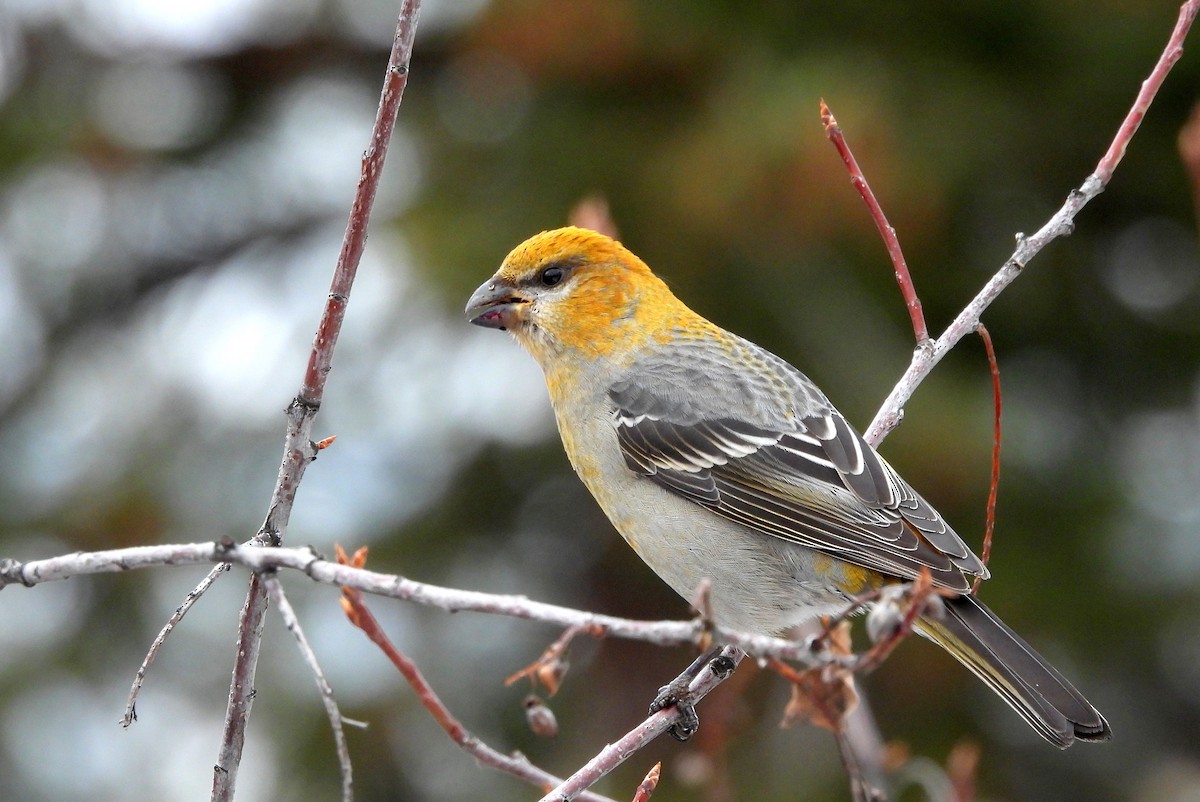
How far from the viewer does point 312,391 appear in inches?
103

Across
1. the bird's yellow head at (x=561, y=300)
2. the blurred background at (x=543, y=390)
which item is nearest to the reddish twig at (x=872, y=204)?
the bird's yellow head at (x=561, y=300)

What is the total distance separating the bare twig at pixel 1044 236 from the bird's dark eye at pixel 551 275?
1288 mm

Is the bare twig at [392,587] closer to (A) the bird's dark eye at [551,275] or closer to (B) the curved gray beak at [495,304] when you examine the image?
(B) the curved gray beak at [495,304]

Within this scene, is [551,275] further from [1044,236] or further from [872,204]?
[1044,236]

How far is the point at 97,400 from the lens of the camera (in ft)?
27.7

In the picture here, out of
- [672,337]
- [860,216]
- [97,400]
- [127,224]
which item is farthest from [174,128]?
[672,337]

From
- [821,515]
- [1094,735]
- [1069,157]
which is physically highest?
[1069,157]

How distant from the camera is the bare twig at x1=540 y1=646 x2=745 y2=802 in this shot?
2.70 m

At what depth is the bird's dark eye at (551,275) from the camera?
15.0ft

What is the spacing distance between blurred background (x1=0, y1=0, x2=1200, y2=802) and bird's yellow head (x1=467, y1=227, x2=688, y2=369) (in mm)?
2621

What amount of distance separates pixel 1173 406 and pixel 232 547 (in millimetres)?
8093

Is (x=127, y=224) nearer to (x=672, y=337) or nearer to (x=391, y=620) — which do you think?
(x=391, y=620)

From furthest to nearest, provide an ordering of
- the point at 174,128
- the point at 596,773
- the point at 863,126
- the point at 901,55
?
the point at 174,128 < the point at 901,55 < the point at 863,126 < the point at 596,773

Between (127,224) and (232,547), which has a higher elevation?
(232,547)
